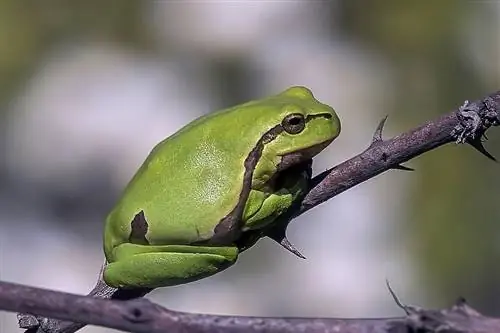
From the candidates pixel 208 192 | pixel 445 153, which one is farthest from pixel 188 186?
pixel 445 153

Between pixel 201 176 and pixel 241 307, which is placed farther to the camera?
pixel 241 307

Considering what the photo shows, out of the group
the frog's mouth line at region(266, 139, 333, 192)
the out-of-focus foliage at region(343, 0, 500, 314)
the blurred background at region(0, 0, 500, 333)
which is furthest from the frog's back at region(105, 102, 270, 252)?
the out-of-focus foliage at region(343, 0, 500, 314)

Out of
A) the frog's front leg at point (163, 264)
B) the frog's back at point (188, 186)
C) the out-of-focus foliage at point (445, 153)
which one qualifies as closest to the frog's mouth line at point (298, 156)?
the frog's back at point (188, 186)

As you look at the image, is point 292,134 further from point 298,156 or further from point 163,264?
point 163,264

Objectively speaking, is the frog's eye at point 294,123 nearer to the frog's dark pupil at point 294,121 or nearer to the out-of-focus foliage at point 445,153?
the frog's dark pupil at point 294,121

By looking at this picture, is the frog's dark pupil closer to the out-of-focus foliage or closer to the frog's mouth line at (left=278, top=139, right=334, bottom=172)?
the frog's mouth line at (left=278, top=139, right=334, bottom=172)

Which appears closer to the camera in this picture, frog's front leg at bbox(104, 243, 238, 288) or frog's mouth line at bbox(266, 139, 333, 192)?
frog's front leg at bbox(104, 243, 238, 288)

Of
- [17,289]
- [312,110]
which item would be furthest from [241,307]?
[17,289]

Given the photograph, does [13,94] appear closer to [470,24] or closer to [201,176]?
[470,24]
